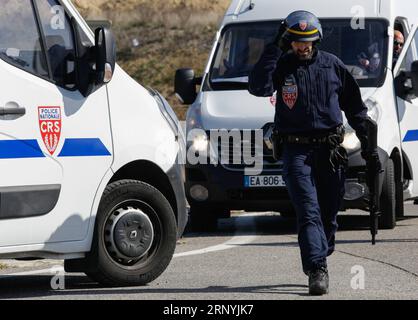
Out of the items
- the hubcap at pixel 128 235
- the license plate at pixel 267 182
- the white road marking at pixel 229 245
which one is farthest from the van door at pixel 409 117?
the hubcap at pixel 128 235

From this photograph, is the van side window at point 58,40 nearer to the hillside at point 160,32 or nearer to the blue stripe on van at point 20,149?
the blue stripe on van at point 20,149

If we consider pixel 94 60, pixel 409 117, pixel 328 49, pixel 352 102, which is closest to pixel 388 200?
pixel 409 117

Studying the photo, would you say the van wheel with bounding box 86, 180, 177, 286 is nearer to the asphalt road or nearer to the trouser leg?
the asphalt road

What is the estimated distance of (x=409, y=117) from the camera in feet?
48.2

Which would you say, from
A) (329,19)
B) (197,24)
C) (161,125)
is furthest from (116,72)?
(197,24)

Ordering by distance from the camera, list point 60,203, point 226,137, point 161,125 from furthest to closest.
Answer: point 226,137, point 161,125, point 60,203

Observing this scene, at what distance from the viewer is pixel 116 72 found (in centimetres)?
1009

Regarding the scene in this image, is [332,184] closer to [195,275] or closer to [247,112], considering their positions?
[195,275]

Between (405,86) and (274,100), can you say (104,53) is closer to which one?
(274,100)

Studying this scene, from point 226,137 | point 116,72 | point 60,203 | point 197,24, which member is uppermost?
point 116,72

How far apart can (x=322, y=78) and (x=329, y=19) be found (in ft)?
17.7

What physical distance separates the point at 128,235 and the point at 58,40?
4.75 ft
